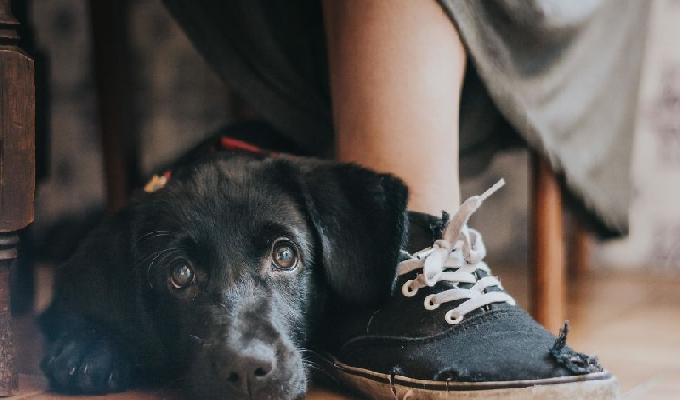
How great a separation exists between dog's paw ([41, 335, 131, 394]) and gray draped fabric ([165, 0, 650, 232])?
70 cm

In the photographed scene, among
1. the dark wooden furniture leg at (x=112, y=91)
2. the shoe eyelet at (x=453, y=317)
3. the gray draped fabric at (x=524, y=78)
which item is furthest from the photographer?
the dark wooden furniture leg at (x=112, y=91)

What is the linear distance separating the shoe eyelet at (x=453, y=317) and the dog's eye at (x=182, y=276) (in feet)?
1.17

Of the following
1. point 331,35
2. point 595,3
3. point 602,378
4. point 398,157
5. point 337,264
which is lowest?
point 602,378

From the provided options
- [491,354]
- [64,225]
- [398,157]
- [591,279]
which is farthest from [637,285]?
[64,225]

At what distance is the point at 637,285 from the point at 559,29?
1192mm

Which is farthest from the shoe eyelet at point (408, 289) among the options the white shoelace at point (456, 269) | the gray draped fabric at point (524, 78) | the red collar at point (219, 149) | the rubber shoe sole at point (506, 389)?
the gray draped fabric at point (524, 78)

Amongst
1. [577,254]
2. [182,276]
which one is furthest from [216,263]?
[577,254]

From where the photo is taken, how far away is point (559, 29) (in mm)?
1470

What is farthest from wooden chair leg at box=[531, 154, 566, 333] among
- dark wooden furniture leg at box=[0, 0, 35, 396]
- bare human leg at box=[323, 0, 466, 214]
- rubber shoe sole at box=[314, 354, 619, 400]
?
dark wooden furniture leg at box=[0, 0, 35, 396]

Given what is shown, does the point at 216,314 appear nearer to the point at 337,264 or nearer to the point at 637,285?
the point at 337,264

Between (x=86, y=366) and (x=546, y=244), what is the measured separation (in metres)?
0.89

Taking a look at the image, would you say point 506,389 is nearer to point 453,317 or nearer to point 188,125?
point 453,317

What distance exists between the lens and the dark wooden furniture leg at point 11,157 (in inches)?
40.7

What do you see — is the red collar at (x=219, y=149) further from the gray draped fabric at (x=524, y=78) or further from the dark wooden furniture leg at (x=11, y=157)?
the gray draped fabric at (x=524, y=78)
